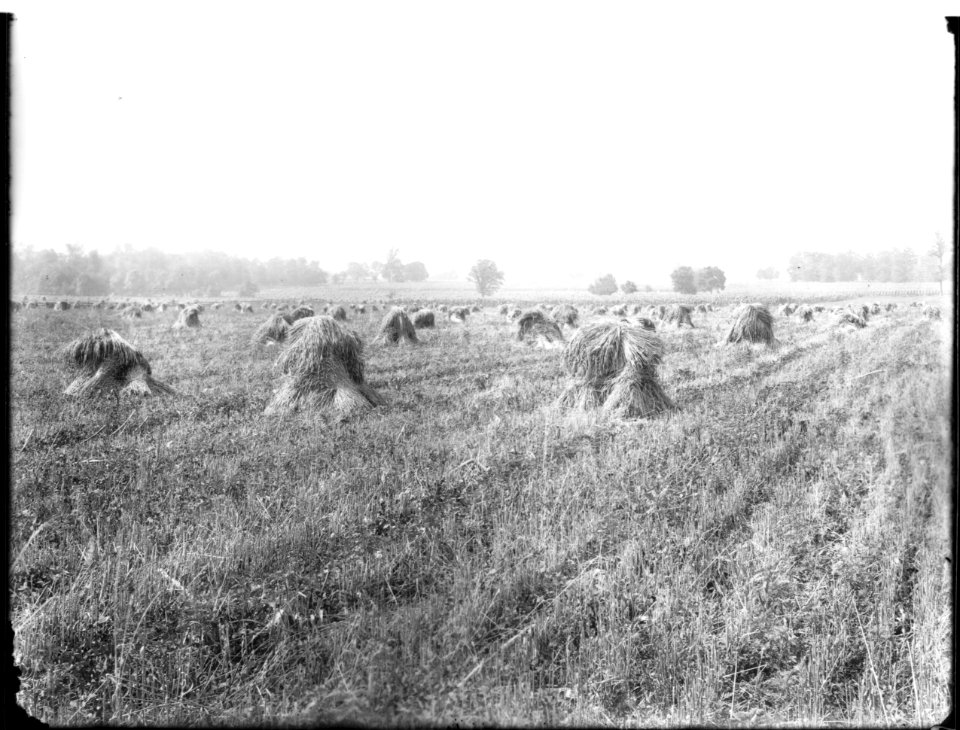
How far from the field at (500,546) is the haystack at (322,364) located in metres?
0.68

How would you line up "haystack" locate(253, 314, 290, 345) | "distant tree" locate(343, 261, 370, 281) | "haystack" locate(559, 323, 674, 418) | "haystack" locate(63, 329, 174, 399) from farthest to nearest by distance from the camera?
"haystack" locate(253, 314, 290, 345) < "haystack" locate(559, 323, 674, 418) < "haystack" locate(63, 329, 174, 399) < "distant tree" locate(343, 261, 370, 281)

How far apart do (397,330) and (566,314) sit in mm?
1842

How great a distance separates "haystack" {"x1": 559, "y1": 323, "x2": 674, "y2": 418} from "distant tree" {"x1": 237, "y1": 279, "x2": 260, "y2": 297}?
2856 mm

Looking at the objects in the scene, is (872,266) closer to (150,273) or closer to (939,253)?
(939,253)

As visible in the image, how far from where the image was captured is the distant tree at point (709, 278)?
369 centimetres

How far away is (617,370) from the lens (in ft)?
14.2

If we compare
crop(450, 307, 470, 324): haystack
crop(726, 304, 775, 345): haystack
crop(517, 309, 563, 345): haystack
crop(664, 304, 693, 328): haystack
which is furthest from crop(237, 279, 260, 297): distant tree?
crop(726, 304, 775, 345): haystack

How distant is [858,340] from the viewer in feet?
11.7

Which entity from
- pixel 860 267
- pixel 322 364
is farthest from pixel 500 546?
pixel 860 267

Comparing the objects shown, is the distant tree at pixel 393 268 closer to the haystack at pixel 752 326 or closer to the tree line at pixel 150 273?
the tree line at pixel 150 273

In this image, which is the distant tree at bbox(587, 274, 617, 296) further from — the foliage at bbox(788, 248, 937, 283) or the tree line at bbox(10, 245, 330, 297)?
the tree line at bbox(10, 245, 330, 297)

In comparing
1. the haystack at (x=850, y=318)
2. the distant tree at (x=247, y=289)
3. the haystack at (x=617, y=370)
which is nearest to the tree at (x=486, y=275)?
the haystack at (x=617, y=370)

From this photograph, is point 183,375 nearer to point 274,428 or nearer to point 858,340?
point 274,428

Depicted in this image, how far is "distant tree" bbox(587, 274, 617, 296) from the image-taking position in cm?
374
